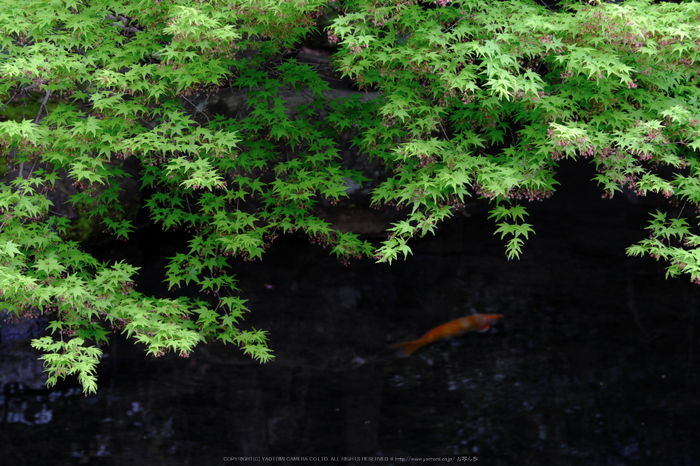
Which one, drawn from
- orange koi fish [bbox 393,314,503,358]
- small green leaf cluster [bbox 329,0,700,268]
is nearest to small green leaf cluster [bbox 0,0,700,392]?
small green leaf cluster [bbox 329,0,700,268]

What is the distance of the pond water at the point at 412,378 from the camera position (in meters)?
7.75

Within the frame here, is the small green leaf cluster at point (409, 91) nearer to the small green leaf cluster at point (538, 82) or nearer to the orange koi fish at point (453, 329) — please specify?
the small green leaf cluster at point (538, 82)

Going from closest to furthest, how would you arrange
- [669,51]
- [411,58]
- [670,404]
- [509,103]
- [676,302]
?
[669,51]
[411,58]
[509,103]
[670,404]
[676,302]

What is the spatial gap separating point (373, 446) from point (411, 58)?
505 cm

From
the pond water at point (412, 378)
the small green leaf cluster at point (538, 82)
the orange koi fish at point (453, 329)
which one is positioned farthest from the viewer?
the orange koi fish at point (453, 329)

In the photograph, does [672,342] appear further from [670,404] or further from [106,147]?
[106,147]

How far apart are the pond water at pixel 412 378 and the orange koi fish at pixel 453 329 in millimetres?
181

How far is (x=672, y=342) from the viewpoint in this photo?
967 cm

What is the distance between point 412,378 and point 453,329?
1456 millimetres

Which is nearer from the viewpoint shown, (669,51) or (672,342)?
(669,51)

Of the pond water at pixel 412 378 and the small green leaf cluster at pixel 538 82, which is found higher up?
the small green leaf cluster at pixel 538 82

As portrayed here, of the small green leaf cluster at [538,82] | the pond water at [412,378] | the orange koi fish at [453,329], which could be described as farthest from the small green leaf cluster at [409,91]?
the orange koi fish at [453,329]

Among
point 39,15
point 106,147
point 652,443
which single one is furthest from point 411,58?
point 652,443

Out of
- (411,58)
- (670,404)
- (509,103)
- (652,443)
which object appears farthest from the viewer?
(670,404)
